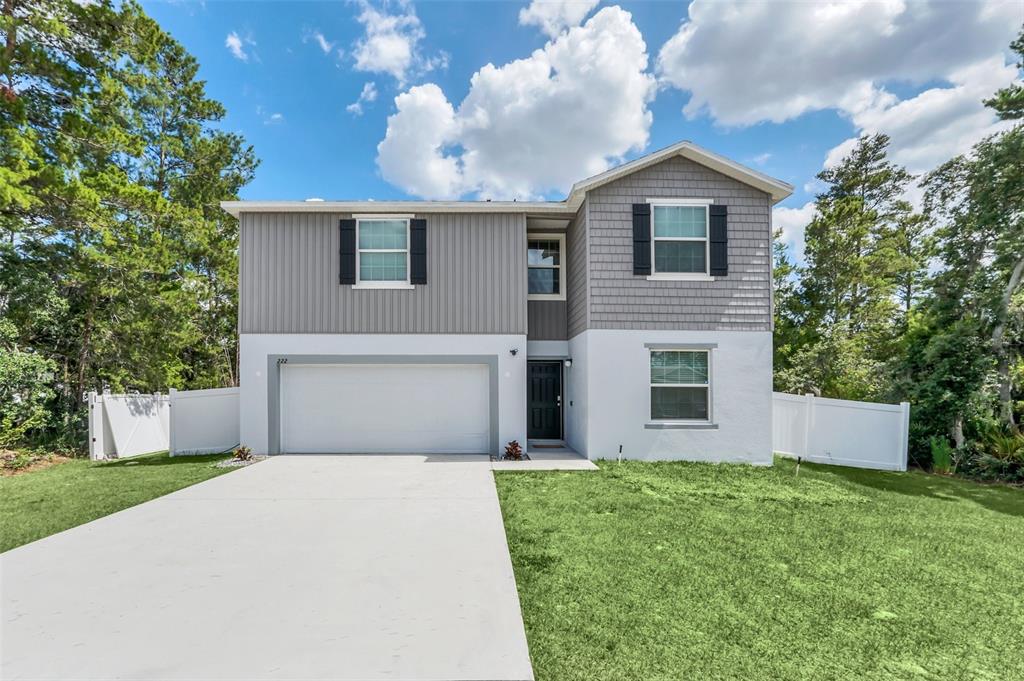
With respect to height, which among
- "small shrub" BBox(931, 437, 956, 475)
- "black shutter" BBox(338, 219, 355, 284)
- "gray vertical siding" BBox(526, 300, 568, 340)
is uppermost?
"black shutter" BBox(338, 219, 355, 284)

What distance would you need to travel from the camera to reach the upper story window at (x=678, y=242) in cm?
821

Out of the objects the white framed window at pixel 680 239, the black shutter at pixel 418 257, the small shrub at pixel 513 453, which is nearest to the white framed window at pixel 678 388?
the white framed window at pixel 680 239

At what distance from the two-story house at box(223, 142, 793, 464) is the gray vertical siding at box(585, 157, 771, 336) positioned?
27 mm

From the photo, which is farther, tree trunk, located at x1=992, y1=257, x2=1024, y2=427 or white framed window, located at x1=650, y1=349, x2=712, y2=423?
tree trunk, located at x1=992, y1=257, x2=1024, y2=427

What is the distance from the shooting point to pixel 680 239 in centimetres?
821

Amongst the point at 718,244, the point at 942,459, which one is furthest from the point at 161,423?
the point at 942,459

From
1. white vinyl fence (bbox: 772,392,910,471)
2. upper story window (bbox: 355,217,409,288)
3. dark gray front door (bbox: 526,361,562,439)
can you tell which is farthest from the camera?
dark gray front door (bbox: 526,361,562,439)

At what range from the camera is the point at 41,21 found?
8.46 metres

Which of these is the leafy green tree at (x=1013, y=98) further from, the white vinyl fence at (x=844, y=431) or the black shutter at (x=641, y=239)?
the black shutter at (x=641, y=239)

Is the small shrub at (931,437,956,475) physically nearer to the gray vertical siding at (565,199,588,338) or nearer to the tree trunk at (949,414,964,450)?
the tree trunk at (949,414,964,450)

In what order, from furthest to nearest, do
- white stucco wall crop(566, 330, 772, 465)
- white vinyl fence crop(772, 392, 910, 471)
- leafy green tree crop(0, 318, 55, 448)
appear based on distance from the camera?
leafy green tree crop(0, 318, 55, 448)
white vinyl fence crop(772, 392, 910, 471)
white stucco wall crop(566, 330, 772, 465)

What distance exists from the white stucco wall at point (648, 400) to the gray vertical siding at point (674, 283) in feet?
0.89

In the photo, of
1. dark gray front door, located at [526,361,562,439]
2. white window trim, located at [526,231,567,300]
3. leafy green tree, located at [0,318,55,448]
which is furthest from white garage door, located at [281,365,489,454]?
leafy green tree, located at [0,318,55,448]

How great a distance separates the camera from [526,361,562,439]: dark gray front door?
9844mm
